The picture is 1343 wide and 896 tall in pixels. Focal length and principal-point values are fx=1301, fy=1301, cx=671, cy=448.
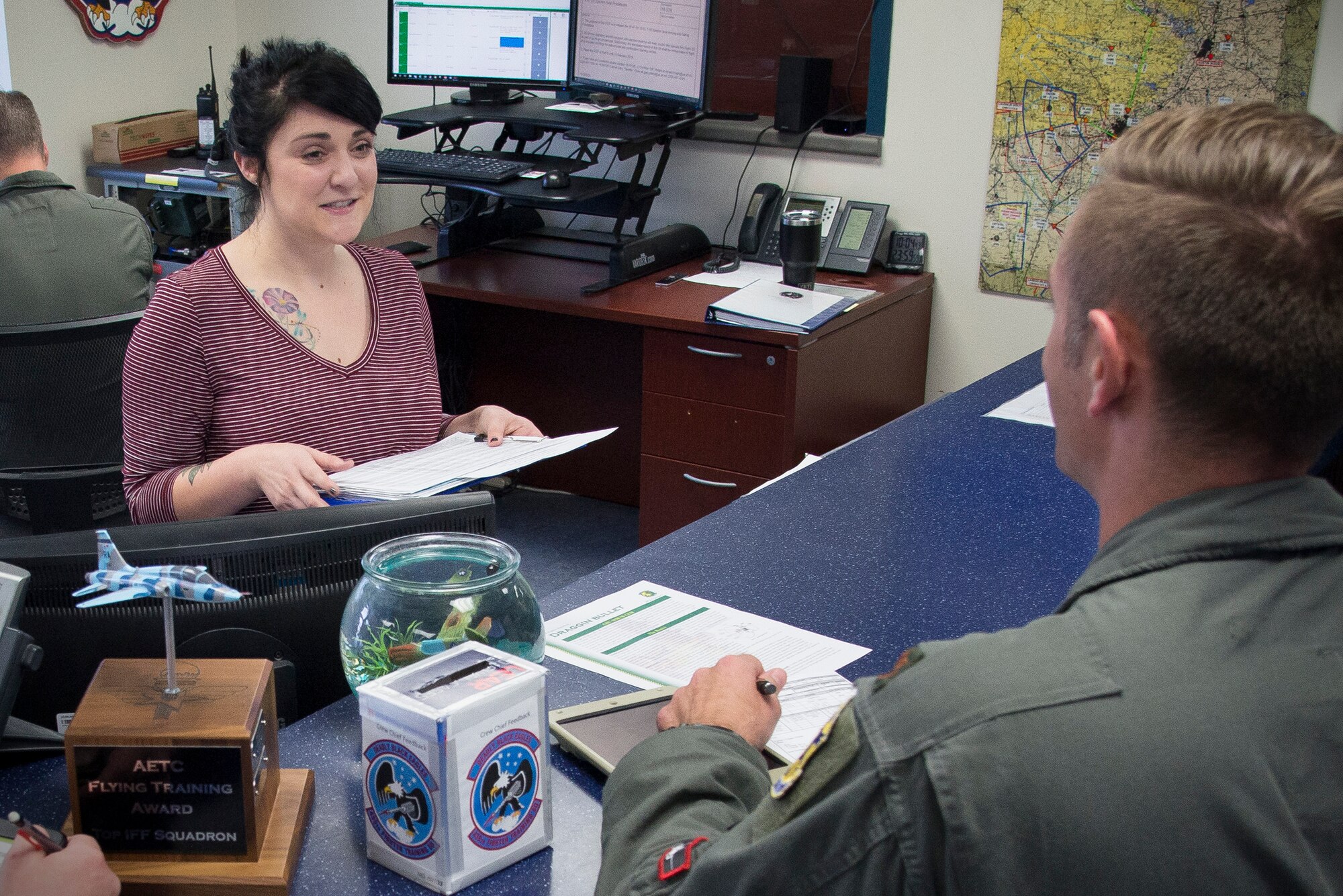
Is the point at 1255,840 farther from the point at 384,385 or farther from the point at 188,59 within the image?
the point at 188,59

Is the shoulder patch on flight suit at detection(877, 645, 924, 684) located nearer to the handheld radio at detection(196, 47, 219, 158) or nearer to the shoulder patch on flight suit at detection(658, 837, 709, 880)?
the shoulder patch on flight suit at detection(658, 837, 709, 880)

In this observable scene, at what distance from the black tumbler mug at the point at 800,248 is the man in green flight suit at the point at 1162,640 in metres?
2.30

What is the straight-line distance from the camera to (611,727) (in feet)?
3.83

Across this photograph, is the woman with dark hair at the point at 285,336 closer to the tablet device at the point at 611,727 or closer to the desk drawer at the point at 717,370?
the tablet device at the point at 611,727

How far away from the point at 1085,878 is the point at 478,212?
3.18 metres

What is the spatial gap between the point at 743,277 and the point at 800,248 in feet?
0.78

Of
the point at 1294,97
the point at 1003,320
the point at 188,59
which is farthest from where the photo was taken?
the point at 188,59

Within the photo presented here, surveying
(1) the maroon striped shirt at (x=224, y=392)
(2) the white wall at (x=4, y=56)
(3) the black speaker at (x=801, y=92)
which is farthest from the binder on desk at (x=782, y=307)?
(2) the white wall at (x=4, y=56)

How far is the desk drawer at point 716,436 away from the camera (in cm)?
295

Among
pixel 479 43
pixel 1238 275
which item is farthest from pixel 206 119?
pixel 1238 275

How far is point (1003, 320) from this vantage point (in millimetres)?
3371

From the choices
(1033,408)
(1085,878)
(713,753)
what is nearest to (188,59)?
(1033,408)

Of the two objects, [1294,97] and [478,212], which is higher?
[1294,97]

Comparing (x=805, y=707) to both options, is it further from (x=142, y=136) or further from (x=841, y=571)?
(x=142, y=136)
